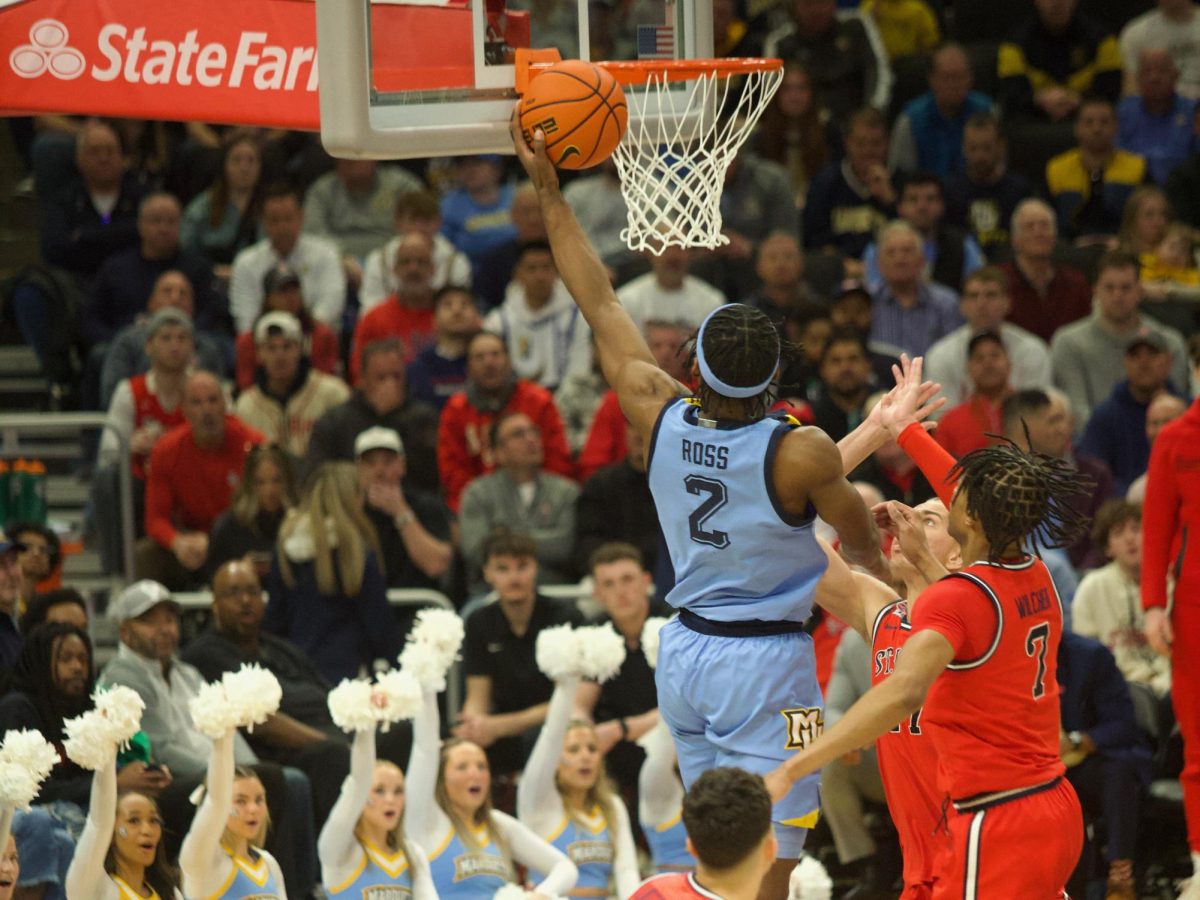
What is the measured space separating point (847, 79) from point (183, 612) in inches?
265

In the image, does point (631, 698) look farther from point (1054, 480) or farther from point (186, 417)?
point (1054, 480)

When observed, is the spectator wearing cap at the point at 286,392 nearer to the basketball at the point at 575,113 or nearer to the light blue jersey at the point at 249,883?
the light blue jersey at the point at 249,883

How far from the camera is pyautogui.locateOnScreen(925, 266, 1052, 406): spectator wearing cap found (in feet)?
Result: 35.2

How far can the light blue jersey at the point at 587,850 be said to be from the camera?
8.40 metres

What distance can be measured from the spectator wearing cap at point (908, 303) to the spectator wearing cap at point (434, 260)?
2.52 metres

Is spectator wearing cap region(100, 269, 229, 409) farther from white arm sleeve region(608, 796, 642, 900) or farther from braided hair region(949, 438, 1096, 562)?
braided hair region(949, 438, 1096, 562)

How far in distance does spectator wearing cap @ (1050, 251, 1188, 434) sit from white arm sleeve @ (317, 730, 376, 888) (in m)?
5.11

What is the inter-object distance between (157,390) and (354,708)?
3.81 meters

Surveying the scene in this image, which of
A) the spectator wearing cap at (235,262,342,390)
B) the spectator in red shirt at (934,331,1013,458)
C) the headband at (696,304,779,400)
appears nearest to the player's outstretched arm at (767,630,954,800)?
the headband at (696,304,779,400)

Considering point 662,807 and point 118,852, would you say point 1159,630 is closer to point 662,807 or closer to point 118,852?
point 662,807

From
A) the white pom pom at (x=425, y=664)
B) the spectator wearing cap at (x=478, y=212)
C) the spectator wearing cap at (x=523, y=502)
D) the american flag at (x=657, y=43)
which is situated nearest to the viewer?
the american flag at (x=657, y=43)

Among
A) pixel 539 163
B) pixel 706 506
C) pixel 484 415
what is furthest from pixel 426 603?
pixel 706 506

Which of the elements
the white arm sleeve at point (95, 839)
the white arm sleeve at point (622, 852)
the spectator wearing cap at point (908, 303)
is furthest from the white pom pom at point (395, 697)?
the spectator wearing cap at point (908, 303)

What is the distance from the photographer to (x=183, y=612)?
9.77 m
